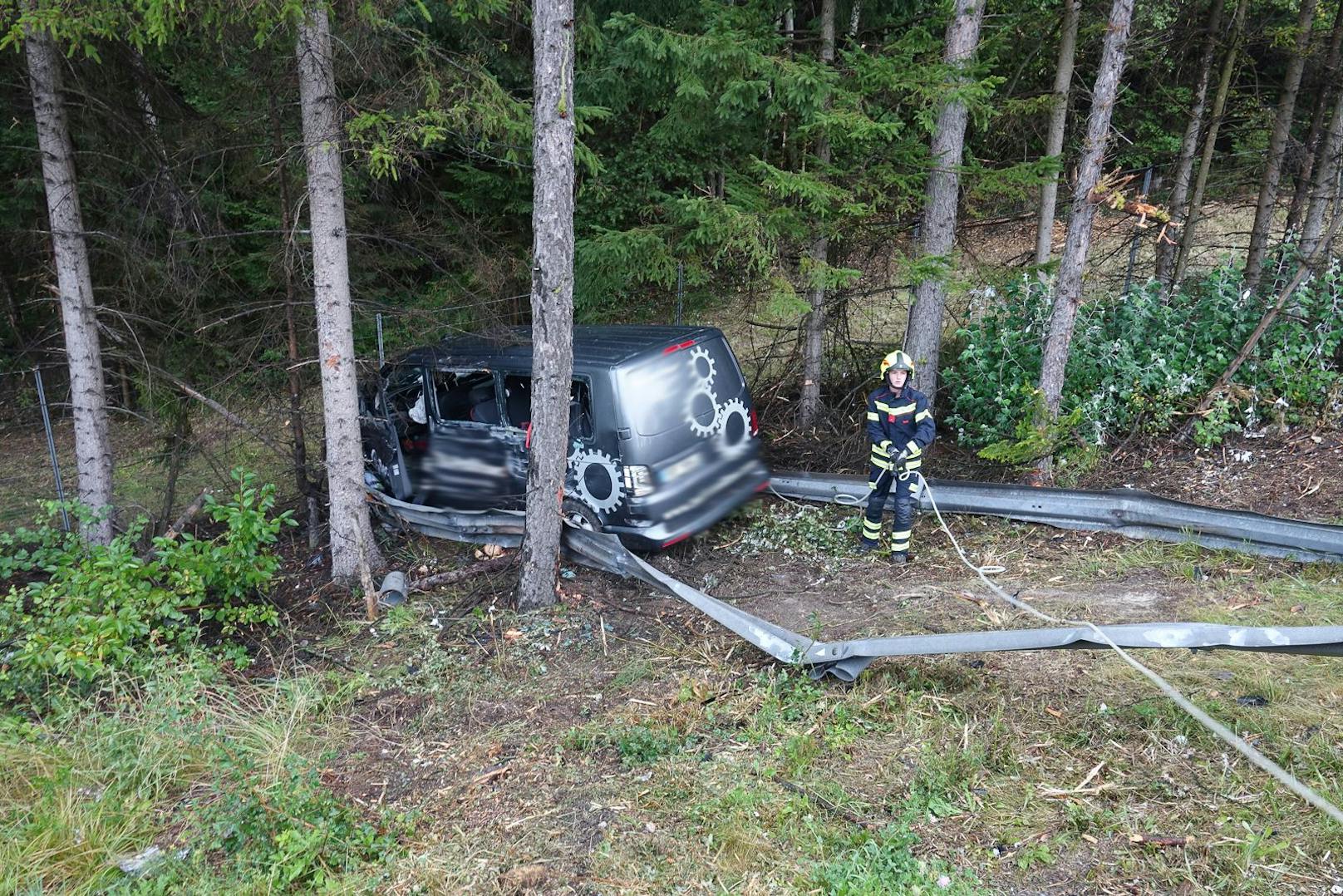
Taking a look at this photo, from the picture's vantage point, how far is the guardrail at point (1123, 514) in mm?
5727

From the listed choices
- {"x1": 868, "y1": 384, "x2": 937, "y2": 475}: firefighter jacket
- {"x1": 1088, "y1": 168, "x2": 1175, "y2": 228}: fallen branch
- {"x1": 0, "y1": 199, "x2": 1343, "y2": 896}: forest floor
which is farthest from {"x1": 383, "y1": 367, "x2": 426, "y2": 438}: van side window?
{"x1": 1088, "y1": 168, "x2": 1175, "y2": 228}: fallen branch

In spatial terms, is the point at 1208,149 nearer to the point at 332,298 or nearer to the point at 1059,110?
the point at 1059,110

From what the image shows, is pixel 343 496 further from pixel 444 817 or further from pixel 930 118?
pixel 930 118

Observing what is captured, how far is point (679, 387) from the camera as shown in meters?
6.70

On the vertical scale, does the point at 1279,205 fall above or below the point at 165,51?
below

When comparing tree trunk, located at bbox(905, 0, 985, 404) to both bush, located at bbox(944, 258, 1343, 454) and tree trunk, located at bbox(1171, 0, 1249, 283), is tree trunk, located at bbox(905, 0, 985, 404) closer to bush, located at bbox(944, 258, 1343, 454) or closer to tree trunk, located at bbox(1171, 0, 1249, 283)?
bush, located at bbox(944, 258, 1343, 454)

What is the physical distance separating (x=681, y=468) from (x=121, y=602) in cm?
411

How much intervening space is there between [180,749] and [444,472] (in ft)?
11.8

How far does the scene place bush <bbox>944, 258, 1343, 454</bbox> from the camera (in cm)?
776

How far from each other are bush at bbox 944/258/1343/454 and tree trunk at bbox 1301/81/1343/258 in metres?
0.87

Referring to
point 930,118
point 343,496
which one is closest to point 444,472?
point 343,496

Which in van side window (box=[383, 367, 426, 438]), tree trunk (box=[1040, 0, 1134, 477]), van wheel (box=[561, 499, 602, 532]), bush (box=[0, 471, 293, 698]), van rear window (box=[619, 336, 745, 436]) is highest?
tree trunk (box=[1040, 0, 1134, 477])

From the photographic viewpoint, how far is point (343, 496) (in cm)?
689

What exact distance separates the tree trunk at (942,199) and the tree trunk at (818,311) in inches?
41.7
